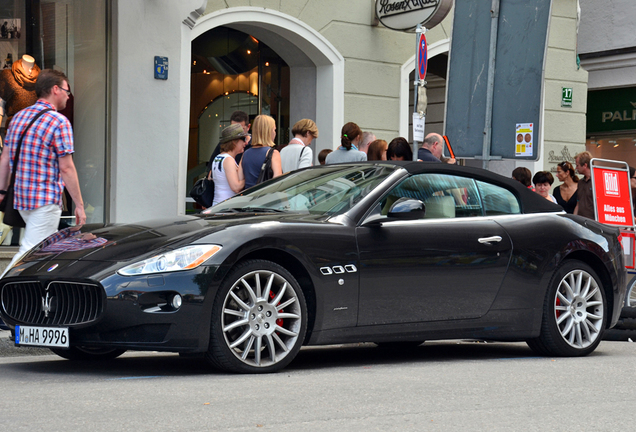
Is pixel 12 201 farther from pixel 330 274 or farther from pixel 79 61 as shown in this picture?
pixel 79 61

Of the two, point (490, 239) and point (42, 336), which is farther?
point (490, 239)

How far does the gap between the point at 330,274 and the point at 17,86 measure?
266 inches

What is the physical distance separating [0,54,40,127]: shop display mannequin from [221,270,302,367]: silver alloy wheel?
6.60m

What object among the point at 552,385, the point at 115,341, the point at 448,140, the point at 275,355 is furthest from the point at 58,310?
the point at 448,140

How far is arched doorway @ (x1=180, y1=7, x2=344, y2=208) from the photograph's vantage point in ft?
44.2

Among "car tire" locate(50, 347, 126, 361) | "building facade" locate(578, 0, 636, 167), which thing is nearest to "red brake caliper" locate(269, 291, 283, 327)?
"car tire" locate(50, 347, 126, 361)

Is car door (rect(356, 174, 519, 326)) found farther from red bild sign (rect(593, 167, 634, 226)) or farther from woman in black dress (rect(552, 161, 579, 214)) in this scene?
woman in black dress (rect(552, 161, 579, 214))

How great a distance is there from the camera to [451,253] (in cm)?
648

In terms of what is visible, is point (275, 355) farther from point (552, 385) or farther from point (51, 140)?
point (51, 140)

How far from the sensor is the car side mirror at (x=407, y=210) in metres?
6.12

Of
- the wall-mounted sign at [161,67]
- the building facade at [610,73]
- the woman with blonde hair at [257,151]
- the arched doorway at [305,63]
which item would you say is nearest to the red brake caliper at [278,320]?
the woman with blonde hair at [257,151]

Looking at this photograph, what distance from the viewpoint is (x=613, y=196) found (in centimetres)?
1079

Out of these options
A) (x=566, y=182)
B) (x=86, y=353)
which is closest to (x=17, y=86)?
(x=86, y=353)

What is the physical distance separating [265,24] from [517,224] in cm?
735
